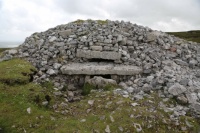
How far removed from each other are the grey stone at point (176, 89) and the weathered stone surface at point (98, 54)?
569 cm

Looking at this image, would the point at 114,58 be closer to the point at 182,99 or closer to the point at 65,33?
the point at 65,33

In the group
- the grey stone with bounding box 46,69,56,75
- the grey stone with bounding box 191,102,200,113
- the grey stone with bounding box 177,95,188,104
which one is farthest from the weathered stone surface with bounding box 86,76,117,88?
the grey stone with bounding box 191,102,200,113

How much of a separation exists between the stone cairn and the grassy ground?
1.28 meters

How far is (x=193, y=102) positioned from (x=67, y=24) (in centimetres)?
1396

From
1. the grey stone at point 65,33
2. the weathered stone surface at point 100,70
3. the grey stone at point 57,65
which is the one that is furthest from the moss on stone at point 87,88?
the grey stone at point 65,33

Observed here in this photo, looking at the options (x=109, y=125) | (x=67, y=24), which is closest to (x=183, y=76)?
(x=109, y=125)

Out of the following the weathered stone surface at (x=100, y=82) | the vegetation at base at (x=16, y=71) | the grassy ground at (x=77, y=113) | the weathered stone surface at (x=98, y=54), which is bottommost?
the grassy ground at (x=77, y=113)

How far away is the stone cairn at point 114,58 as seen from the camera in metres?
16.4

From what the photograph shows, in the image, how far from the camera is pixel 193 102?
14.0 metres

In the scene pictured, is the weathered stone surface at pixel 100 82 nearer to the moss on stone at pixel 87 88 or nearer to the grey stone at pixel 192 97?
the moss on stone at pixel 87 88

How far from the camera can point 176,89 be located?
14734 millimetres

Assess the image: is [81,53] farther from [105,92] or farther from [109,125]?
[109,125]

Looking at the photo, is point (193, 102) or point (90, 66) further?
point (90, 66)

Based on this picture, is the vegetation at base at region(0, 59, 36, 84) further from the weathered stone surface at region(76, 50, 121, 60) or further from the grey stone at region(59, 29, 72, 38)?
the grey stone at region(59, 29, 72, 38)
